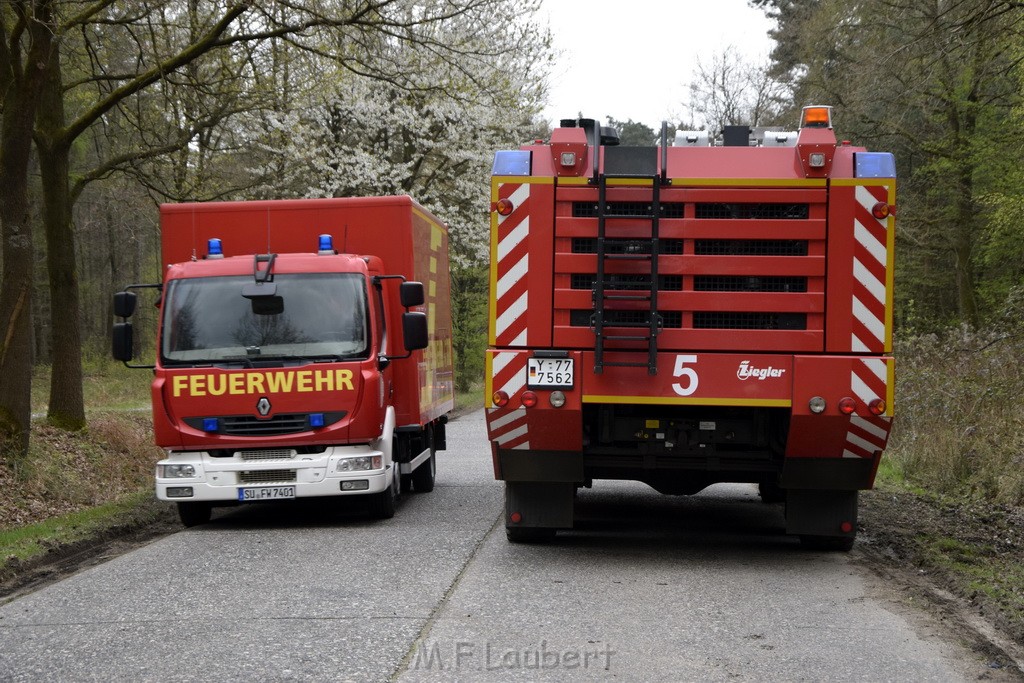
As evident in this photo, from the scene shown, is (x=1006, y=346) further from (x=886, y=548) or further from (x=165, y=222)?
(x=165, y=222)

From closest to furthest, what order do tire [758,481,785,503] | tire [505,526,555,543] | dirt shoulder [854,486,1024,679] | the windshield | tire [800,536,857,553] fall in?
dirt shoulder [854,486,1024,679], tire [800,536,857,553], tire [505,526,555,543], the windshield, tire [758,481,785,503]

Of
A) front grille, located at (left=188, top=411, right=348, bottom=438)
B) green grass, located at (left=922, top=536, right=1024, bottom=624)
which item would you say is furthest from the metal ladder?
front grille, located at (left=188, top=411, right=348, bottom=438)

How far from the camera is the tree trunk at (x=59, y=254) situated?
54.6ft

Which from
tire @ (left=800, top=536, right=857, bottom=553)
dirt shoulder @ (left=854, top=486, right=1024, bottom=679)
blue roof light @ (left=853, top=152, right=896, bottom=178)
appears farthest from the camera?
tire @ (left=800, top=536, right=857, bottom=553)

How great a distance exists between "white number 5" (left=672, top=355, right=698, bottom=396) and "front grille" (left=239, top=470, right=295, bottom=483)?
13.4ft

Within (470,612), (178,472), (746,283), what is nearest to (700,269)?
(746,283)

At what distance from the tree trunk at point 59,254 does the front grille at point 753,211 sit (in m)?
10.8

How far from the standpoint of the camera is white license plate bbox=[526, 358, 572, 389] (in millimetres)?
8852

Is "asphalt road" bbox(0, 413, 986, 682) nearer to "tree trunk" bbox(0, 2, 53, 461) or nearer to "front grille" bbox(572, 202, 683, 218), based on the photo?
"front grille" bbox(572, 202, 683, 218)

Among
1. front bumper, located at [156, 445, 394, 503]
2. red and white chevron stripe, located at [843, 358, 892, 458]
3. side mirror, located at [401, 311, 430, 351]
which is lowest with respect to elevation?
front bumper, located at [156, 445, 394, 503]

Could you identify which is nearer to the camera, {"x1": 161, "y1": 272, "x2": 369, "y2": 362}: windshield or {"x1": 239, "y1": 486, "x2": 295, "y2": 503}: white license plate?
{"x1": 239, "y1": 486, "x2": 295, "y2": 503}: white license plate

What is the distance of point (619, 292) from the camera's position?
8.79 m

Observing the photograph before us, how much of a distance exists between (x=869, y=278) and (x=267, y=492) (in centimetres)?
569

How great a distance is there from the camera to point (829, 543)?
9.73 meters
